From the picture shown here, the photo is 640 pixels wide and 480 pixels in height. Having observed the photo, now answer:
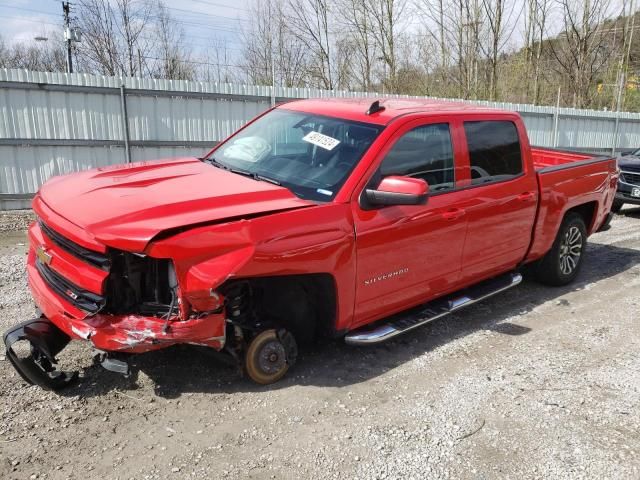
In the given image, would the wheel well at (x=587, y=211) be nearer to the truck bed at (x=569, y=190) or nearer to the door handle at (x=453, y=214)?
the truck bed at (x=569, y=190)

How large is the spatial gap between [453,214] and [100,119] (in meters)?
7.49

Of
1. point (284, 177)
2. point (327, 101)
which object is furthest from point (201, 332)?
point (327, 101)

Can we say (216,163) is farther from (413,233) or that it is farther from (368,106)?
(413,233)

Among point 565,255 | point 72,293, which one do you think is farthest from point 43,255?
A: point 565,255

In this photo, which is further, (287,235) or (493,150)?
(493,150)

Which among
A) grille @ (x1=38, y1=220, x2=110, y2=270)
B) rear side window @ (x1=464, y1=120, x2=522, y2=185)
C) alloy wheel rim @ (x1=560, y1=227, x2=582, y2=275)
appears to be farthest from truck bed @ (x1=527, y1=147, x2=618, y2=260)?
grille @ (x1=38, y1=220, x2=110, y2=270)

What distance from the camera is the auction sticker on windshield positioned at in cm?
405

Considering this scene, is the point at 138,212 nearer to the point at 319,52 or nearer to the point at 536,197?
the point at 536,197

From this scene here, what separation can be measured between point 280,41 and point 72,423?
74.6 ft

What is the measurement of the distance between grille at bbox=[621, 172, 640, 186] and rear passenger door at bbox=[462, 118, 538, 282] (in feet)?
21.4

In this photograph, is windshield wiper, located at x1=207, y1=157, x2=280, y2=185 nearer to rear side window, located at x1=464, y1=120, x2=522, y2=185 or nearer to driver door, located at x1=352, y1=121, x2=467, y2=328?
driver door, located at x1=352, y1=121, x2=467, y2=328

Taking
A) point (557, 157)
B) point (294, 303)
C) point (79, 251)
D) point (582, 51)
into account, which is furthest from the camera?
point (582, 51)

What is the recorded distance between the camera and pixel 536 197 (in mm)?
5195

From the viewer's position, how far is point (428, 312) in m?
4.45
